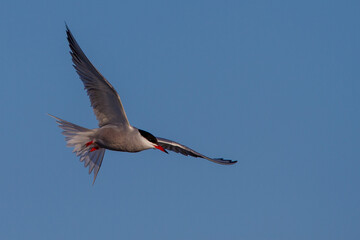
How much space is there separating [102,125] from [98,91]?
0.75m

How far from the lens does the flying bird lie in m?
10.5

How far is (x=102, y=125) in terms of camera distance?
438 inches

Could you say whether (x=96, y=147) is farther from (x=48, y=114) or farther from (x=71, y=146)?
(x=48, y=114)

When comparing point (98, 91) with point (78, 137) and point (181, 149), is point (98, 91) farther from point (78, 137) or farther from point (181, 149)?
point (181, 149)

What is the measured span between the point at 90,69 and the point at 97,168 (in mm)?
2452

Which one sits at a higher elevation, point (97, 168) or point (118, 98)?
point (118, 98)

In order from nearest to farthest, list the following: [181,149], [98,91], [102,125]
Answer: [98,91] < [102,125] < [181,149]

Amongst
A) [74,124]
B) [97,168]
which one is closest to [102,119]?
[74,124]

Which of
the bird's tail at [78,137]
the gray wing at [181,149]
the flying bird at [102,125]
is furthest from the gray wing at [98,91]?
the gray wing at [181,149]

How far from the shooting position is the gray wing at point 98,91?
34.5 ft

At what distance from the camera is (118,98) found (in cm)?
1055

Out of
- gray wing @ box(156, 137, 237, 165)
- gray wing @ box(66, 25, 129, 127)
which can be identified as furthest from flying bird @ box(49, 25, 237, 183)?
gray wing @ box(156, 137, 237, 165)

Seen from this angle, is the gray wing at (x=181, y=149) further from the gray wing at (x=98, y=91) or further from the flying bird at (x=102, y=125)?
the gray wing at (x=98, y=91)

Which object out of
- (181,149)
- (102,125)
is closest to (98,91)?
(102,125)
